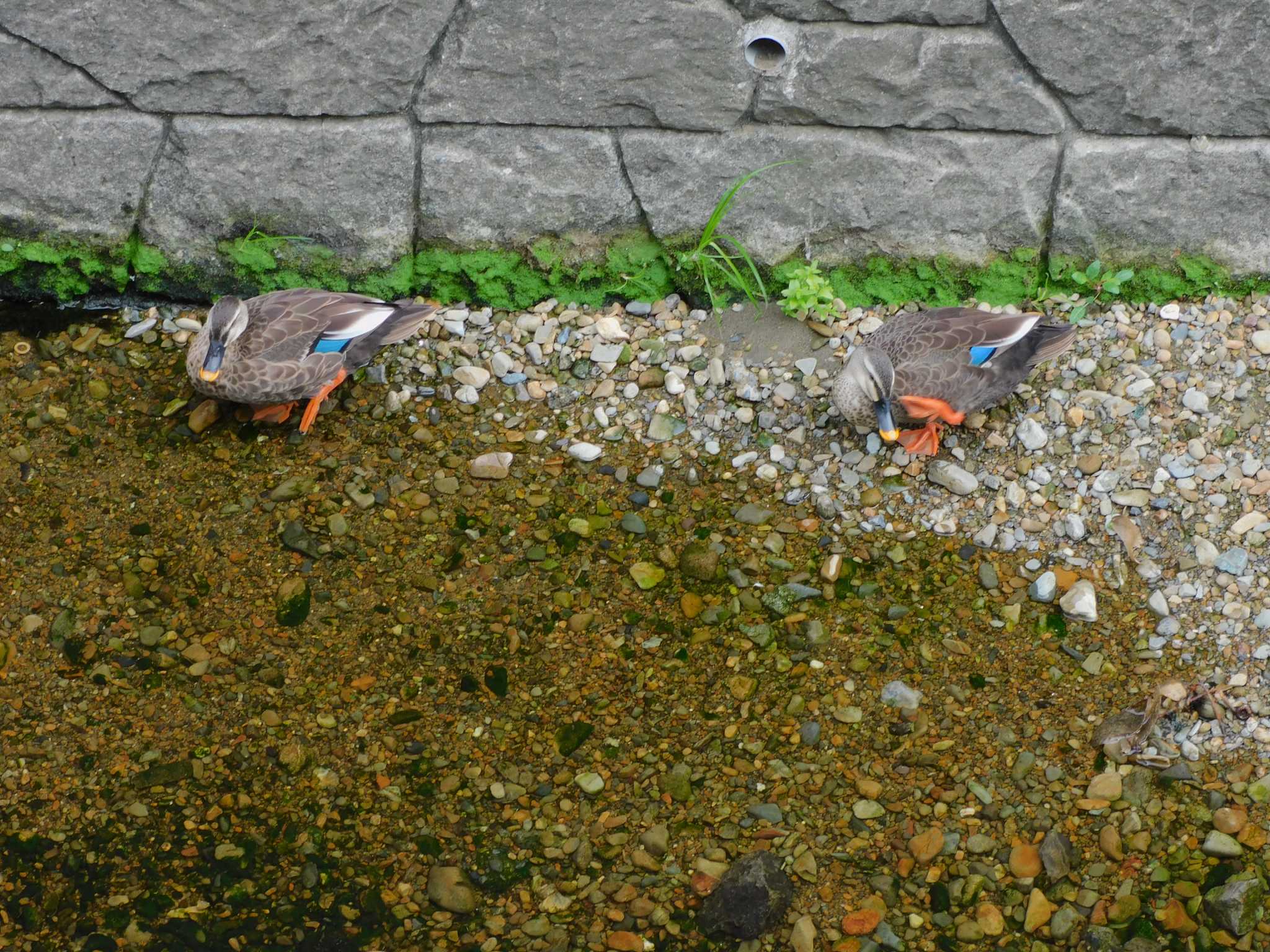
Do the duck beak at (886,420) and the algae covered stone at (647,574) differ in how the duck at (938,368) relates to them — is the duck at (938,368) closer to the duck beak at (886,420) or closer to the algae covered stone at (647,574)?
the duck beak at (886,420)

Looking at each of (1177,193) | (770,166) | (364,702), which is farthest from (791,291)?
(364,702)

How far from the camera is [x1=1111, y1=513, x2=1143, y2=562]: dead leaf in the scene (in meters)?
3.78

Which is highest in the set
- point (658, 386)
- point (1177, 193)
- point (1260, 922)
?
point (1177, 193)

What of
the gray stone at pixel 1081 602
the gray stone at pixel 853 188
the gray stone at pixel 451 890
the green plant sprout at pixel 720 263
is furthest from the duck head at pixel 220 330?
the gray stone at pixel 1081 602

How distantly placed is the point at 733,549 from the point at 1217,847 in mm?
1618

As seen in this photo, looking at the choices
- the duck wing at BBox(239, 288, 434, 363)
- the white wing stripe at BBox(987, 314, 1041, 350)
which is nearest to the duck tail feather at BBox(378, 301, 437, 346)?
the duck wing at BBox(239, 288, 434, 363)

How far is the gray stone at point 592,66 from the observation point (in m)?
4.03

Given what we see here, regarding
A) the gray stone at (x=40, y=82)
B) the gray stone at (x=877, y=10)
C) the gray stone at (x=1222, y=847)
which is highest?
the gray stone at (x=877, y=10)

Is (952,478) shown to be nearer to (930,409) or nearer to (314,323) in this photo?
(930,409)

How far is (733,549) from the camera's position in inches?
151

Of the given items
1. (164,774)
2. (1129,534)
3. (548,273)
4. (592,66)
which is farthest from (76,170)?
(1129,534)

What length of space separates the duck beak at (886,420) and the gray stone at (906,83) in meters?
1.10

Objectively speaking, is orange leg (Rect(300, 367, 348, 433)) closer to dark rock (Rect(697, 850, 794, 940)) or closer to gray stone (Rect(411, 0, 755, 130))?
gray stone (Rect(411, 0, 755, 130))

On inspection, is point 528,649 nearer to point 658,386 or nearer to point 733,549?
point 733,549
